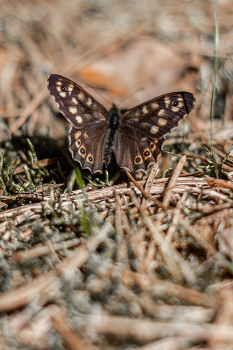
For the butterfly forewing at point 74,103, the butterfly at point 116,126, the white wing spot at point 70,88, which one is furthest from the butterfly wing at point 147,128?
the white wing spot at point 70,88

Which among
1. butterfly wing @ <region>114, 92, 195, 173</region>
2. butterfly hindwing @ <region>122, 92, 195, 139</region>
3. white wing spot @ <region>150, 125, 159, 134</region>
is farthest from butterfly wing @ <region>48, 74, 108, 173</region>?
white wing spot @ <region>150, 125, 159, 134</region>

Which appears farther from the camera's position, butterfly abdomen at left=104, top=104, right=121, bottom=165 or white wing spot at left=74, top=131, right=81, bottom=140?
butterfly abdomen at left=104, top=104, right=121, bottom=165

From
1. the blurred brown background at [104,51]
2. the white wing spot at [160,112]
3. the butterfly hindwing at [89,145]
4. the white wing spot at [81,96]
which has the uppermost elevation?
the blurred brown background at [104,51]

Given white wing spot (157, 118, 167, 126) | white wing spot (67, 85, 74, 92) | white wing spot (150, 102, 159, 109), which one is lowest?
white wing spot (157, 118, 167, 126)

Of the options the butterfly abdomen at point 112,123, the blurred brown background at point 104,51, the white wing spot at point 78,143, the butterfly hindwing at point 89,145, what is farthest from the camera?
the blurred brown background at point 104,51

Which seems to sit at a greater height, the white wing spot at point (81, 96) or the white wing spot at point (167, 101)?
the white wing spot at point (81, 96)

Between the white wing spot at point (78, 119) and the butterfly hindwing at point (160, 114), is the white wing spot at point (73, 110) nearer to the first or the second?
the white wing spot at point (78, 119)

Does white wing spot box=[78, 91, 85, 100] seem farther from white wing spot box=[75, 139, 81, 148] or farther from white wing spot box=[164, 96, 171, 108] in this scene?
white wing spot box=[164, 96, 171, 108]

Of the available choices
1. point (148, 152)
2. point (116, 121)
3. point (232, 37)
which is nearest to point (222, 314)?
point (148, 152)
